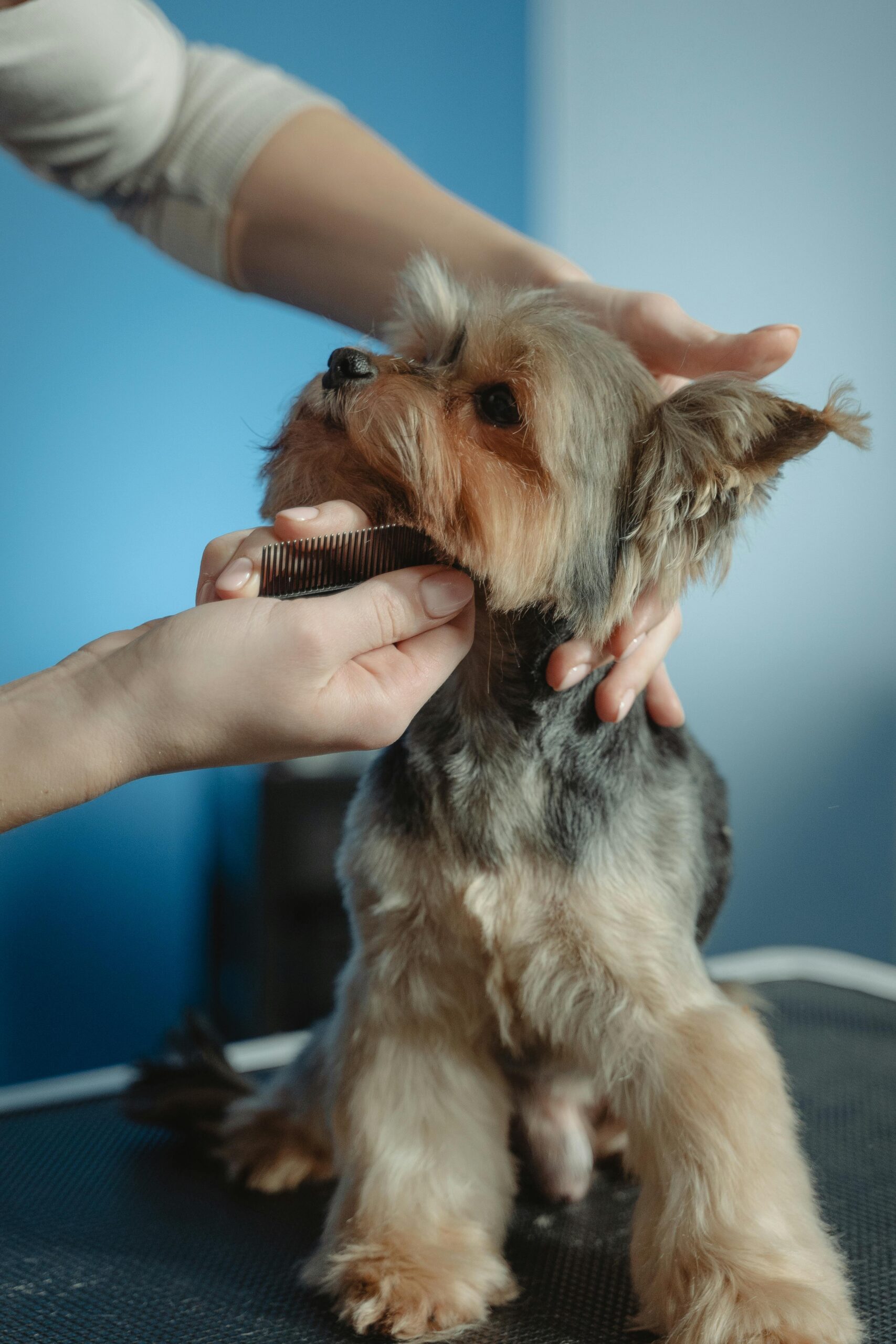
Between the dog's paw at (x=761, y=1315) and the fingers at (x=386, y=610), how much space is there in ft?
2.37

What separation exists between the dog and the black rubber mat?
0.06 metres

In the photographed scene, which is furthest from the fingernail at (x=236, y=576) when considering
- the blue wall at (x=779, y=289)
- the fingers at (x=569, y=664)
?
the blue wall at (x=779, y=289)

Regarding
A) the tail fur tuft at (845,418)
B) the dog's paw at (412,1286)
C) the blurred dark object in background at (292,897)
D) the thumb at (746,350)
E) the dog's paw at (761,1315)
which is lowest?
the blurred dark object in background at (292,897)

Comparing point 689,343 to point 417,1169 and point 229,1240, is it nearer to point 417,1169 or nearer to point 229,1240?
point 417,1169

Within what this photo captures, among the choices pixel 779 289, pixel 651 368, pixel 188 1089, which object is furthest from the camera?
pixel 779 289

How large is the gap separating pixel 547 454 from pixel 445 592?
193mm

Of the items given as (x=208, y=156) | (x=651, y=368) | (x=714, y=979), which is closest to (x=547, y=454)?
(x=651, y=368)

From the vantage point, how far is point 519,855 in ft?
4.22

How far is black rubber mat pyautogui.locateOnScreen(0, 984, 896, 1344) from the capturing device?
1214 millimetres

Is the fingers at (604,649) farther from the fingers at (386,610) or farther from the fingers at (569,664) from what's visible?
the fingers at (386,610)

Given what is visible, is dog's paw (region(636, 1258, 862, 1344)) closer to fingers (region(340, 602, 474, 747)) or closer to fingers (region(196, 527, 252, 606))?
fingers (region(340, 602, 474, 747))

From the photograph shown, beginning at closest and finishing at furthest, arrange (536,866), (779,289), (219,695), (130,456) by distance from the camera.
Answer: (219,695) < (536,866) < (130,456) < (779,289)

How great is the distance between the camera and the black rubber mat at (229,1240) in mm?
1214

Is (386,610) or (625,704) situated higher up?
(386,610)
